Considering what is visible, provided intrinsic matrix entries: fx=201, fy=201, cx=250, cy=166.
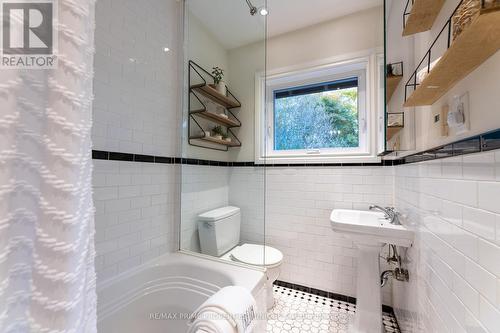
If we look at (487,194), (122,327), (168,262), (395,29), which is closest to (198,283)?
(168,262)

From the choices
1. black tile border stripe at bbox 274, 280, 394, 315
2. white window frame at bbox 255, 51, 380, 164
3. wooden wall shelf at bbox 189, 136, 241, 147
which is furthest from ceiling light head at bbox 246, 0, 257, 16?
black tile border stripe at bbox 274, 280, 394, 315

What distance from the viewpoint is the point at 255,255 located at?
1.62m

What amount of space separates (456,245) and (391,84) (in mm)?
1007

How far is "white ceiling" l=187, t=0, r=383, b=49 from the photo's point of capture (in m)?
1.70

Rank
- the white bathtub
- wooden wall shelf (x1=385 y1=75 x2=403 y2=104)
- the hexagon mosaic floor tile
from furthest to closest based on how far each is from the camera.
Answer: the hexagon mosaic floor tile < wooden wall shelf (x1=385 y1=75 x2=403 y2=104) < the white bathtub

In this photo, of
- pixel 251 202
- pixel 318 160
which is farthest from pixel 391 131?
pixel 251 202

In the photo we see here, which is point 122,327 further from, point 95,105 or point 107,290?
point 95,105

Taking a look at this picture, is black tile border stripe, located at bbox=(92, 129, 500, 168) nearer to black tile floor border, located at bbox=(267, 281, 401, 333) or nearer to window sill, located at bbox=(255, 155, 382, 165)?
window sill, located at bbox=(255, 155, 382, 165)

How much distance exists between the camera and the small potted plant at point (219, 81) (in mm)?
1875

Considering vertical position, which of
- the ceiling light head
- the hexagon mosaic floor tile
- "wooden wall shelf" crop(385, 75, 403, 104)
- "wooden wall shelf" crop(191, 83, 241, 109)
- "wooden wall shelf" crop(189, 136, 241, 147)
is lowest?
the hexagon mosaic floor tile

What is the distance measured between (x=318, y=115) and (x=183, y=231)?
1.68 meters

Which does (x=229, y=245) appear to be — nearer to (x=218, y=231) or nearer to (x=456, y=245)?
(x=218, y=231)

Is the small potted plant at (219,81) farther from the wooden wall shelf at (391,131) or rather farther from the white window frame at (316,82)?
the wooden wall shelf at (391,131)

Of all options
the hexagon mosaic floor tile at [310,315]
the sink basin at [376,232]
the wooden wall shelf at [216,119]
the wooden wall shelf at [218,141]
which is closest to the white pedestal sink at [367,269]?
the sink basin at [376,232]
